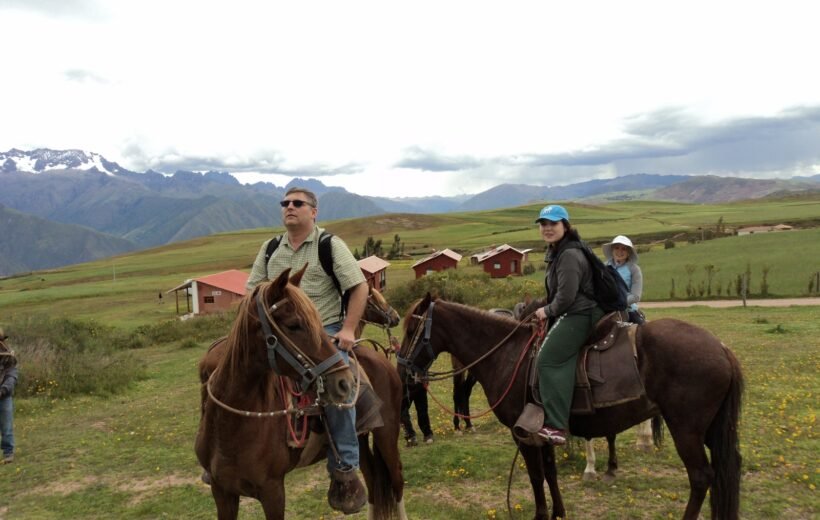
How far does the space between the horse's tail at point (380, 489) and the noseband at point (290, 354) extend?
2.77 m

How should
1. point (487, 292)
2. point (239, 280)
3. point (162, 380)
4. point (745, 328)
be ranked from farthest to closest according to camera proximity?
point (239, 280) → point (487, 292) → point (745, 328) → point (162, 380)

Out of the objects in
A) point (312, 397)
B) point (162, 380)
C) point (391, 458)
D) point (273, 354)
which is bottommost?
point (162, 380)

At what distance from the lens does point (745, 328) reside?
66.1 feet

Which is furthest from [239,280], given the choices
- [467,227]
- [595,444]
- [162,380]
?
[467,227]

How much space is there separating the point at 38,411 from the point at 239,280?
37.3 metres

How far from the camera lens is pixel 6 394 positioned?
909 cm

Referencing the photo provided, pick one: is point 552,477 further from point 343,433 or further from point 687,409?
point 343,433

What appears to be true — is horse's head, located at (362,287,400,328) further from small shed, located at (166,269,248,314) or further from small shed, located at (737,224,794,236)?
small shed, located at (737,224,794,236)

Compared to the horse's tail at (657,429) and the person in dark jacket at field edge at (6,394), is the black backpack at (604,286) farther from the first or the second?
the person in dark jacket at field edge at (6,394)

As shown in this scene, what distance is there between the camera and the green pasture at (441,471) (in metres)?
6.47

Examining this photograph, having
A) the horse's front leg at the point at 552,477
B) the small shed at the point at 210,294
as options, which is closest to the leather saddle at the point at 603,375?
the horse's front leg at the point at 552,477

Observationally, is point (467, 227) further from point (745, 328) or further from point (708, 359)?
point (708, 359)

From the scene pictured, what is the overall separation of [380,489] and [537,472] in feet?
6.35

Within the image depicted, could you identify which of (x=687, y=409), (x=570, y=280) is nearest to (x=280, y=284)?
(x=570, y=280)
